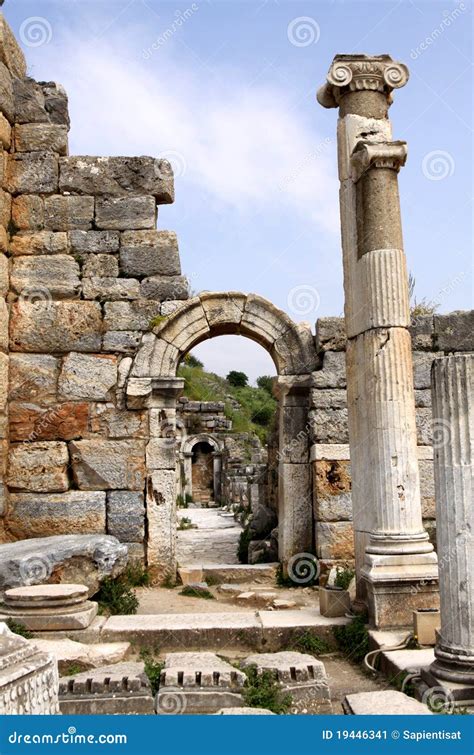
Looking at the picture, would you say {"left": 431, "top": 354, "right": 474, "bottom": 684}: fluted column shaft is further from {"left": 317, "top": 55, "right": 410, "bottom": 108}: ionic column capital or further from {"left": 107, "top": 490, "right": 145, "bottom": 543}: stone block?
{"left": 107, "top": 490, "right": 145, "bottom": 543}: stone block

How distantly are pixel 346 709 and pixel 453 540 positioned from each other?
1219 mm

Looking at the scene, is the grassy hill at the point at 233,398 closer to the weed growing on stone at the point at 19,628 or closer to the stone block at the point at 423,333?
the stone block at the point at 423,333

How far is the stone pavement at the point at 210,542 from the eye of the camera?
1029 cm

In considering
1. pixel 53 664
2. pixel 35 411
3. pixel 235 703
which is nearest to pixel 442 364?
pixel 235 703

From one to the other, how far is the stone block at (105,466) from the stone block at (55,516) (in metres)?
0.24

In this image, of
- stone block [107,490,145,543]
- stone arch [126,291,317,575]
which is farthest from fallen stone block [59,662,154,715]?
stone arch [126,291,317,575]

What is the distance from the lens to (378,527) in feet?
20.9

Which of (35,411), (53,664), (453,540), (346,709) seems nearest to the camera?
(53,664)

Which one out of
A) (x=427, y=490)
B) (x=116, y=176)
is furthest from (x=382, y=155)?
(x=427, y=490)

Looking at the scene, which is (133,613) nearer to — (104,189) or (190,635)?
(190,635)

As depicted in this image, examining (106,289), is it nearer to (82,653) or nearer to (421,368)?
(421,368)

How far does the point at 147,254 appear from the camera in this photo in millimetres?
9078

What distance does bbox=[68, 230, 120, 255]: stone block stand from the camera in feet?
29.7

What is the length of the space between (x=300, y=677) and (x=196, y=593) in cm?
365
